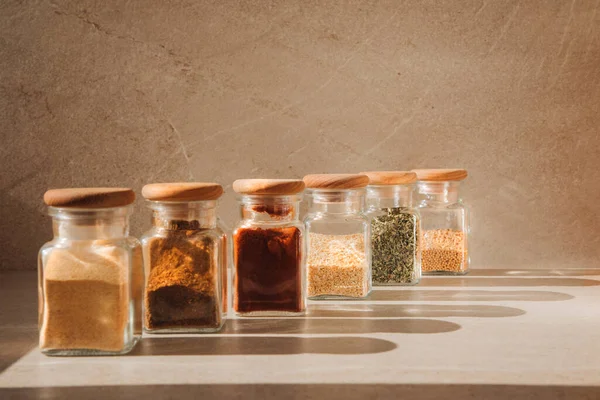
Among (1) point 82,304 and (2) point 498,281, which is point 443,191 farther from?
(1) point 82,304

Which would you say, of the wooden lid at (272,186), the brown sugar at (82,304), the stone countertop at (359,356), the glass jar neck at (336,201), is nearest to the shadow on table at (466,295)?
the stone countertop at (359,356)

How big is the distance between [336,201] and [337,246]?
0.08 m

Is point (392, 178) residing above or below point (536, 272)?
above

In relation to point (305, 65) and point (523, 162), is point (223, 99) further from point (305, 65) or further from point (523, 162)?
point (523, 162)

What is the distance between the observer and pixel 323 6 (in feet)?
5.00

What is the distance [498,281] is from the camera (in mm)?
1394

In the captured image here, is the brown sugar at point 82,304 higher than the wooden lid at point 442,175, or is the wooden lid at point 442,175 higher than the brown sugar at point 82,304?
the wooden lid at point 442,175

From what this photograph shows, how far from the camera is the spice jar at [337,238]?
47.3 inches

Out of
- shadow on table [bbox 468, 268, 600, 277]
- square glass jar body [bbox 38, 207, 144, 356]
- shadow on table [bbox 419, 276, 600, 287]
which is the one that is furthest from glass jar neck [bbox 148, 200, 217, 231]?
shadow on table [bbox 468, 268, 600, 277]

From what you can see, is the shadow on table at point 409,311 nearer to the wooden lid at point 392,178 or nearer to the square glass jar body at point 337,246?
the square glass jar body at point 337,246

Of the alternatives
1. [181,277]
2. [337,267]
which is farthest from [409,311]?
[181,277]

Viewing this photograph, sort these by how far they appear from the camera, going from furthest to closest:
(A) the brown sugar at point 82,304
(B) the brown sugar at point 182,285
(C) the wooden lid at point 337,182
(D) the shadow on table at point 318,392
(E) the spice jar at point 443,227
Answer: (E) the spice jar at point 443,227, (C) the wooden lid at point 337,182, (B) the brown sugar at point 182,285, (A) the brown sugar at point 82,304, (D) the shadow on table at point 318,392

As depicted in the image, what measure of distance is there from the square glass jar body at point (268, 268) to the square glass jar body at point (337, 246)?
0.45 feet

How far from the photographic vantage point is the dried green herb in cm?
134
